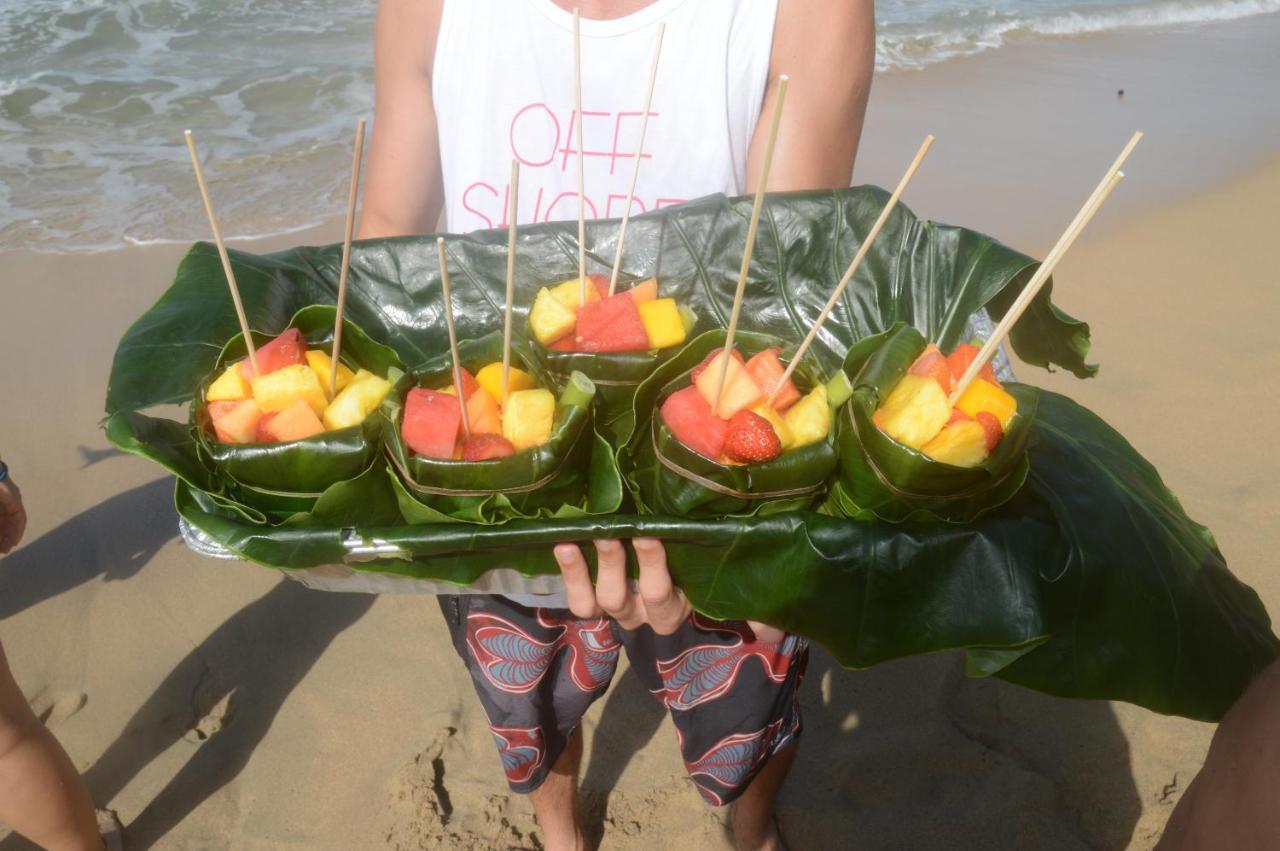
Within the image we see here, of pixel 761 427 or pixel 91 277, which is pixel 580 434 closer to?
pixel 761 427

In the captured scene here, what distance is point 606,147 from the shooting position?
2115 millimetres

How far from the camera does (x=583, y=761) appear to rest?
9.66ft

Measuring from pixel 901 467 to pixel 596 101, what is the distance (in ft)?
3.56

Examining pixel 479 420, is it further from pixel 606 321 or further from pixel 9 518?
pixel 9 518

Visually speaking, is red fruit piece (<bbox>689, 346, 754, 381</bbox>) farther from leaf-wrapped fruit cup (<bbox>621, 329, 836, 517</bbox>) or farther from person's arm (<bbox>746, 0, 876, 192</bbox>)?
person's arm (<bbox>746, 0, 876, 192</bbox>)

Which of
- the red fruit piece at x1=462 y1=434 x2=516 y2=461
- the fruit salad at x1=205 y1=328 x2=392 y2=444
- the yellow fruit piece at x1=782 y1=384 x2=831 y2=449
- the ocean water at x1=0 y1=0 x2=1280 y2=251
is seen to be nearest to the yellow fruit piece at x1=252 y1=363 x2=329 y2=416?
the fruit salad at x1=205 y1=328 x2=392 y2=444

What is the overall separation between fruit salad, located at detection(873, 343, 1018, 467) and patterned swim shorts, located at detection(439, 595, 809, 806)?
2.20ft

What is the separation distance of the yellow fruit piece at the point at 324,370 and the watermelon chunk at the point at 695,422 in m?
0.62

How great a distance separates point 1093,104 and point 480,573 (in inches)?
313

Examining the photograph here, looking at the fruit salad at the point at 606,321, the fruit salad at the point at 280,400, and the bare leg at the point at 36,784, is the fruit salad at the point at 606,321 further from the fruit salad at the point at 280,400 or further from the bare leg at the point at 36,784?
the bare leg at the point at 36,784

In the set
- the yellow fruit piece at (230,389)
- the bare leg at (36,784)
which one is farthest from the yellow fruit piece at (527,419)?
the bare leg at (36,784)

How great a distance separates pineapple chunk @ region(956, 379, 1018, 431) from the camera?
1.58m

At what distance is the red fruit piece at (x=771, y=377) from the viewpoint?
67.0 inches

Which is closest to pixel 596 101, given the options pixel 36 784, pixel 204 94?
pixel 36 784
